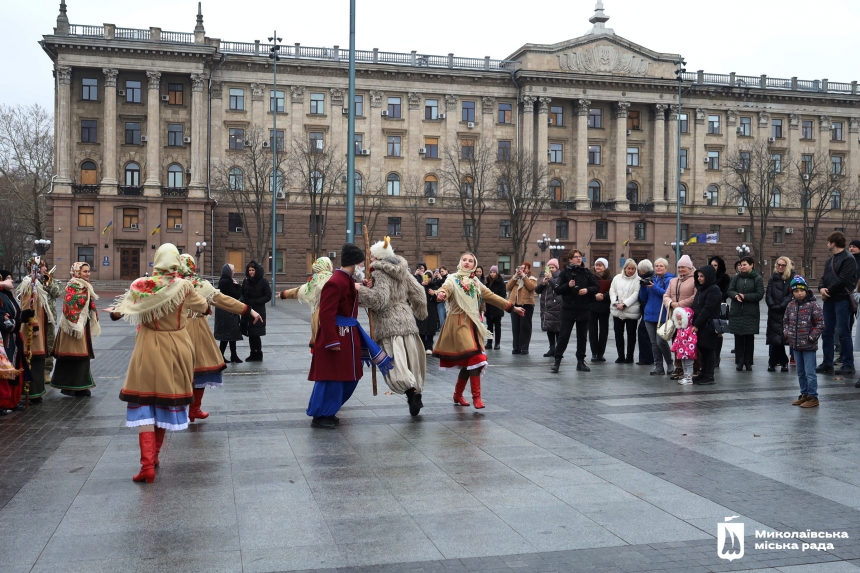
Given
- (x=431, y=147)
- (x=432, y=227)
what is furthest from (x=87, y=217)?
(x=431, y=147)

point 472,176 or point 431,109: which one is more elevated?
point 431,109

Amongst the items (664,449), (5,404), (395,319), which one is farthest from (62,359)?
(664,449)

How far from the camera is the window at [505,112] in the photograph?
69.6 metres

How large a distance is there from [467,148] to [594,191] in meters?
11.9

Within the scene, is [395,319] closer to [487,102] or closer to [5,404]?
[5,404]

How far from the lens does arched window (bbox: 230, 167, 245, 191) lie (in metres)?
63.3

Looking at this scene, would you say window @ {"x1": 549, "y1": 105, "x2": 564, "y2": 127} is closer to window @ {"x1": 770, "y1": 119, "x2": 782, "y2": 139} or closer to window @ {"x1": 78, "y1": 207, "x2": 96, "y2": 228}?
window @ {"x1": 770, "y1": 119, "x2": 782, "y2": 139}

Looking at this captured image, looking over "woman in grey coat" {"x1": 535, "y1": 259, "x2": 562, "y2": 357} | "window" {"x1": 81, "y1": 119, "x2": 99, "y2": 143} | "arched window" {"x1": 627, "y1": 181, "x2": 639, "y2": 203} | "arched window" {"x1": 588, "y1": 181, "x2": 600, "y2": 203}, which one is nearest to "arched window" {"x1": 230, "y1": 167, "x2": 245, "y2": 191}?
"window" {"x1": 81, "y1": 119, "x2": 99, "y2": 143}

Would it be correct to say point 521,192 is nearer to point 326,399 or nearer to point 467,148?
point 467,148

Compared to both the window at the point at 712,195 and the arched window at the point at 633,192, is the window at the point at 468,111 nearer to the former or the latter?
the arched window at the point at 633,192

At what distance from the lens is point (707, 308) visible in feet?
44.2

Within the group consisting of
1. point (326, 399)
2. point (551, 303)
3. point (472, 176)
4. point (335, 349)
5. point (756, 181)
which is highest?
point (756, 181)

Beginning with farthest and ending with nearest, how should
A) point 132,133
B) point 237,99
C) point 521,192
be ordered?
point 237,99 < point 521,192 < point 132,133

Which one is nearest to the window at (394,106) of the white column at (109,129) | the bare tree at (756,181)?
the white column at (109,129)
